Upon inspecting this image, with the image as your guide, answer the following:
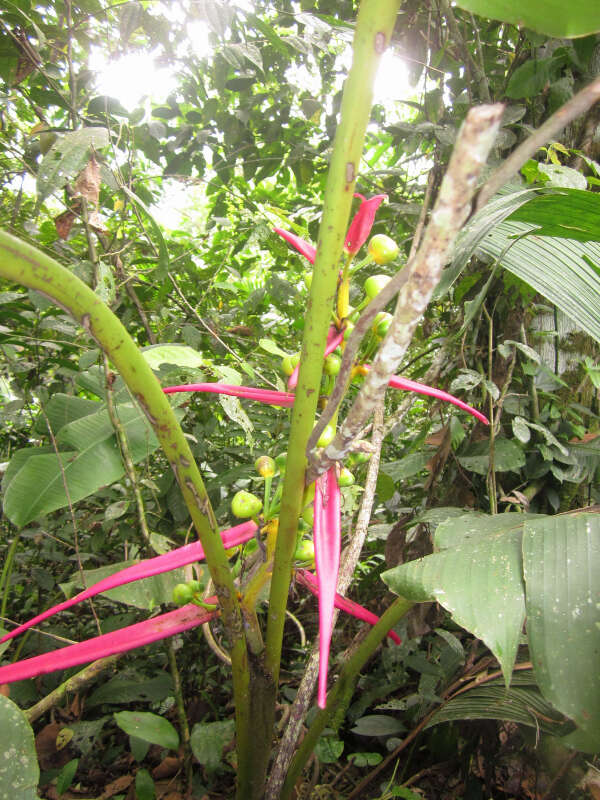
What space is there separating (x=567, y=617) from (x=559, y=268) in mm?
468

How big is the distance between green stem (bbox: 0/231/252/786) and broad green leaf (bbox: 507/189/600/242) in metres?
0.42

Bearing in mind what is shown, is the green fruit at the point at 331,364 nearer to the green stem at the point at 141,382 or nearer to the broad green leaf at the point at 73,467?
the green stem at the point at 141,382

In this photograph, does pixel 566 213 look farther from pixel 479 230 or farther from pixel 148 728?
pixel 148 728

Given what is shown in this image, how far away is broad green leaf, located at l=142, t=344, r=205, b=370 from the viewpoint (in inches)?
25.6

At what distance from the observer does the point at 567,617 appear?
0.41 metres

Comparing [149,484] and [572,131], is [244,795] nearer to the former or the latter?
[149,484]

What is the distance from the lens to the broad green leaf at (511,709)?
2.24ft

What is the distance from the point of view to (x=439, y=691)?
0.94 m

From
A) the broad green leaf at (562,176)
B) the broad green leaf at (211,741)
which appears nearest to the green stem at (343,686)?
the broad green leaf at (211,741)

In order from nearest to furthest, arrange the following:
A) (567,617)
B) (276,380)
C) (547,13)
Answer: (547,13)
(567,617)
(276,380)

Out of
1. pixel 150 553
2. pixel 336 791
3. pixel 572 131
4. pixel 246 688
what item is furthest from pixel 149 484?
pixel 572 131

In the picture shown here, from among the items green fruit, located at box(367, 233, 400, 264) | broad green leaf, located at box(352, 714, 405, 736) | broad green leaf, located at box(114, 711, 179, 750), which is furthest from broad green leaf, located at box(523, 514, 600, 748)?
broad green leaf, located at box(352, 714, 405, 736)

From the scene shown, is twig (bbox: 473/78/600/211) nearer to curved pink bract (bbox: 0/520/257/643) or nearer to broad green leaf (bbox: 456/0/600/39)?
broad green leaf (bbox: 456/0/600/39)

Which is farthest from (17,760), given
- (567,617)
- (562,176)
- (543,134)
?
(562,176)
